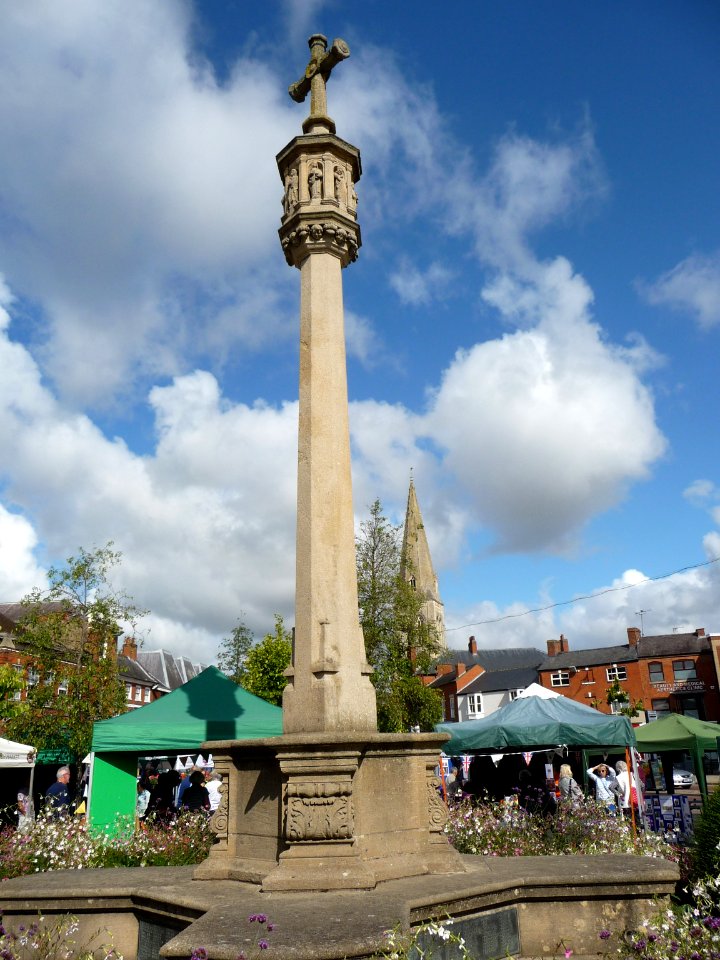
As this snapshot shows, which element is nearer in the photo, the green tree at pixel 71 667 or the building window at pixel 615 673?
the green tree at pixel 71 667

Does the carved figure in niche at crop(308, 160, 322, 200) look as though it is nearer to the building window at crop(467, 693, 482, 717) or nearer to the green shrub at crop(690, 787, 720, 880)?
the green shrub at crop(690, 787, 720, 880)

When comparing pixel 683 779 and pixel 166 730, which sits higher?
pixel 166 730

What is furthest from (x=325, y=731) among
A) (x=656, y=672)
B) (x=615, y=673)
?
(x=615, y=673)

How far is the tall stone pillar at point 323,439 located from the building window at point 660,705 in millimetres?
58773

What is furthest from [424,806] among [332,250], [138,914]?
[332,250]

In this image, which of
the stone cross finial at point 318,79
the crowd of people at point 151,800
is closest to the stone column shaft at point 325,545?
the stone cross finial at point 318,79

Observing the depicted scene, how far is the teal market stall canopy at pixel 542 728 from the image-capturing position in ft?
44.3

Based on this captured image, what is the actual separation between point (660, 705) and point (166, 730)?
56.8m

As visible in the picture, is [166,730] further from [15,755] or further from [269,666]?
[269,666]

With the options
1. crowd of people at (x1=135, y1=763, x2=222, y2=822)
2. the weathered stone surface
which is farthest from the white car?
the weathered stone surface

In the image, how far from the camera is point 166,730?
398 inches

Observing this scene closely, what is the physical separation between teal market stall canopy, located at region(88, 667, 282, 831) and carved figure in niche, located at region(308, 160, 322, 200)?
6.97m

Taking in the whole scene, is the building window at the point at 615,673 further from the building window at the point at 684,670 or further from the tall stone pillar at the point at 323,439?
the tall stone pillar at the point at 323,439

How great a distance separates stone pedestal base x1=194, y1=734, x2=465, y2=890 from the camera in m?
5.02
